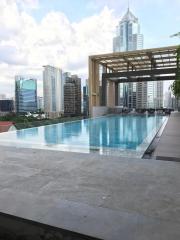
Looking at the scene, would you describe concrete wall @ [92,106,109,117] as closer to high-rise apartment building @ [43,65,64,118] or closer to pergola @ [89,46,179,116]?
pergola @ [89,46,179,116]

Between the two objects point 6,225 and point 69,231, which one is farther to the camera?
point 6,225

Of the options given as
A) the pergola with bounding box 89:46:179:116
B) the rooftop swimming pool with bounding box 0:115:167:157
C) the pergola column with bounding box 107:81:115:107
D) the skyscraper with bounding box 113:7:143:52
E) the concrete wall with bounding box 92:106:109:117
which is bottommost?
the rooftop swimming pool with bounding box 0:115:167:157

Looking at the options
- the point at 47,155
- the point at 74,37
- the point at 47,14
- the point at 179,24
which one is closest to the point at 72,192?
the point at 47,155

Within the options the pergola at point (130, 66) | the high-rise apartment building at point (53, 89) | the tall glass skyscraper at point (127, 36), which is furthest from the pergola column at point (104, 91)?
the high-rise apartment building at point (53, 89)

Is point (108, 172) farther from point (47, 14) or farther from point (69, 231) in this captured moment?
point (47, 14)

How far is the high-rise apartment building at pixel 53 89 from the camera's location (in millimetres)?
26750

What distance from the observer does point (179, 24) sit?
14.3 ft

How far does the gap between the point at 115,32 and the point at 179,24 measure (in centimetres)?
1889

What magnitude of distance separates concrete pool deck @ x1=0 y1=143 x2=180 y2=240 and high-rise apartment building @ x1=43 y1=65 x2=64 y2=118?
22.3 m

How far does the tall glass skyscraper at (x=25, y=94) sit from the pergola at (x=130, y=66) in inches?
399

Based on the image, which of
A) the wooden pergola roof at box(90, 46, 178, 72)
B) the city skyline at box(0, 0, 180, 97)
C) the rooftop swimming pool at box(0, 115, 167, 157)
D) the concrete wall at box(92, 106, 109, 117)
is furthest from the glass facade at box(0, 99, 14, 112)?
→ the rooftop swimming pool at box(0, 115, 167, 157)

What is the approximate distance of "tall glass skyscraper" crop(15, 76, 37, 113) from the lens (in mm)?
27797

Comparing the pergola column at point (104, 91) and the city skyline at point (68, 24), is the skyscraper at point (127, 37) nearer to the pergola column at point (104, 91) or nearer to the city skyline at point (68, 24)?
the city skyline at point (68, 24)

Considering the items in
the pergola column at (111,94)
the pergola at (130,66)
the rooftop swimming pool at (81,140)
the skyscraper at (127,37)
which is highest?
the skyscraper at (127,37)
